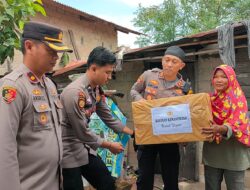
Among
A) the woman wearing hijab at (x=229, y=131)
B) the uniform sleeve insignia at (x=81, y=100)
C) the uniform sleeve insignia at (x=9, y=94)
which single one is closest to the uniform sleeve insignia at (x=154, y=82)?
the woman wearing hijab at (x=229, y=131)

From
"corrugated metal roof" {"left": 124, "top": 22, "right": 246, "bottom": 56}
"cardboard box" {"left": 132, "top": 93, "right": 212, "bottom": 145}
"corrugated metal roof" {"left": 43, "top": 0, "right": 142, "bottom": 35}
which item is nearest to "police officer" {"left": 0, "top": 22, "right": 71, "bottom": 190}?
"cardboard box" {"left": 132, "top": 93, "right": 212, "bottom": 145}

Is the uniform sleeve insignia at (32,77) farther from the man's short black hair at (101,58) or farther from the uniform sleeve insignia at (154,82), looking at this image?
the uniform sleeve insignia at (154,82)

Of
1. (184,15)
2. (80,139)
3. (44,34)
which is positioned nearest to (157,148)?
(80,139)

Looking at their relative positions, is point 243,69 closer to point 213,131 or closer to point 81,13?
point 213,131

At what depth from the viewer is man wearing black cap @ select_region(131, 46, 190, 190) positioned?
11.1 feet

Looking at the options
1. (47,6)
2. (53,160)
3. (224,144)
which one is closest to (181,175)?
(224,144)

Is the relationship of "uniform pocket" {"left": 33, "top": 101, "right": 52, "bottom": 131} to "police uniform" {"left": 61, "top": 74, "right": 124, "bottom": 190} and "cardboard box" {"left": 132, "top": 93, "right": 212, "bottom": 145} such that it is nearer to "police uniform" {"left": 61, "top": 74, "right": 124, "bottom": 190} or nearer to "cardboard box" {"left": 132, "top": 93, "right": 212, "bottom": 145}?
"police uniform" {"left": 61, "top": 74, "right": 124, "bottom": 190}

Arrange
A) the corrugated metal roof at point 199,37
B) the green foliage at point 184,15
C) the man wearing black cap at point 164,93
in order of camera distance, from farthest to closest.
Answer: the green foliage at point 184,15, the corrugated metal roof at point 199,37, the man wearing black cap at point 164,93

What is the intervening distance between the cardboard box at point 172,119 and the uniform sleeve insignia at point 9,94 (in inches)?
59.8

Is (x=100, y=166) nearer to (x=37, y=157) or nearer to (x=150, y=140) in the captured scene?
(x=150, y=140)

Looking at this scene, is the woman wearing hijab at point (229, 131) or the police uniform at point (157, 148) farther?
the police uniform at point (157, 148)

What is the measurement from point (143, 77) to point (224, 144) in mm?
1041

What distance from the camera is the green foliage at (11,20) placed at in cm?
326

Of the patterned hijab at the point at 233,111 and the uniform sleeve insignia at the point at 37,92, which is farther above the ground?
the uniform sleeve insignia at the point at 37,92
